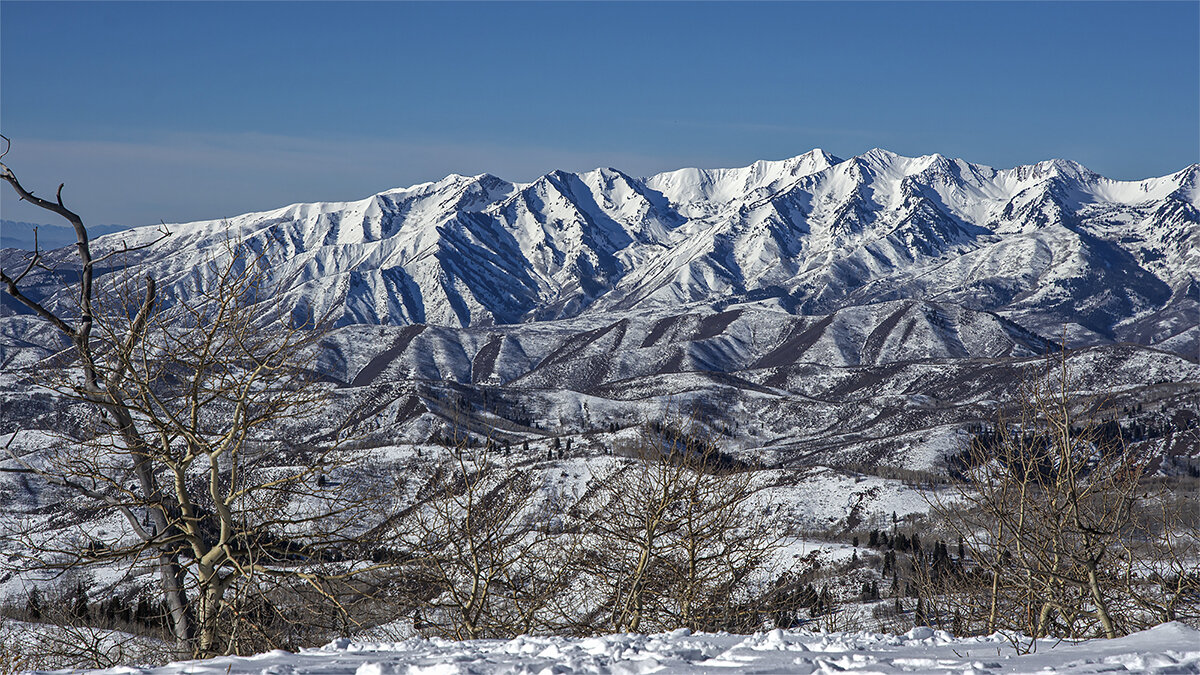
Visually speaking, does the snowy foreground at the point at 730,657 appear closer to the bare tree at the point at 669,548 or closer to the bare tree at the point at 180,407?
the bare tree at the point at 180,407

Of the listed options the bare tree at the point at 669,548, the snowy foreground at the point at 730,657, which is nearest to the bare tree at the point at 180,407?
the snowy foreground at the point at 730,657

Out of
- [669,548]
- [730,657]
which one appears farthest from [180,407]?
[669,548]

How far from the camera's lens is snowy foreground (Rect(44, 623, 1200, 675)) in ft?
29.9

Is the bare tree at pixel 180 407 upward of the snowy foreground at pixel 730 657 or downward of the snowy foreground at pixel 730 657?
upward

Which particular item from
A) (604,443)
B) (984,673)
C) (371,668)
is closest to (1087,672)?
(984,673)

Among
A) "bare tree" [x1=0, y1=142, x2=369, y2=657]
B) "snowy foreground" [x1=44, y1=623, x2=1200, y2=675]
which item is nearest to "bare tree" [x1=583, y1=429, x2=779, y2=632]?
"snowy foreground" [x1=44, y1=623, x2=1200, y2=675]

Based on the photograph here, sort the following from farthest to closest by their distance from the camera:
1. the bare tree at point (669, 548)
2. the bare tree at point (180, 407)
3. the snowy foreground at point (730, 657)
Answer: the bare tree at point (669, 548) → the bare tree at point (180, 407) → the snowy foreground at point (730, 657)

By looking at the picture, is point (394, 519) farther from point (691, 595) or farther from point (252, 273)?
point (691, 595)

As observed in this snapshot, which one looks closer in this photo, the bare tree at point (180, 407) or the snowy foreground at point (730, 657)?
the snowy foreground at point (730, 657)

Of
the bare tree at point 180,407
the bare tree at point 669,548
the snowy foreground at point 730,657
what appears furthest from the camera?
the bare tree at point 669,548

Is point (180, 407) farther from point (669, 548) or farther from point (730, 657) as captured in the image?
point (669, 548)

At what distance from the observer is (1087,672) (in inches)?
340

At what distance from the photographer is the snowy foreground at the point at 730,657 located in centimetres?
911

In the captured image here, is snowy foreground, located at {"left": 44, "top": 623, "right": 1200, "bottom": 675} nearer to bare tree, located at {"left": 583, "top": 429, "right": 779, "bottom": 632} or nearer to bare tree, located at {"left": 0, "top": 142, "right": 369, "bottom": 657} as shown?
bare tree, located at {"left": 0, "top": 142, "right": 369, "bottom": 657}
